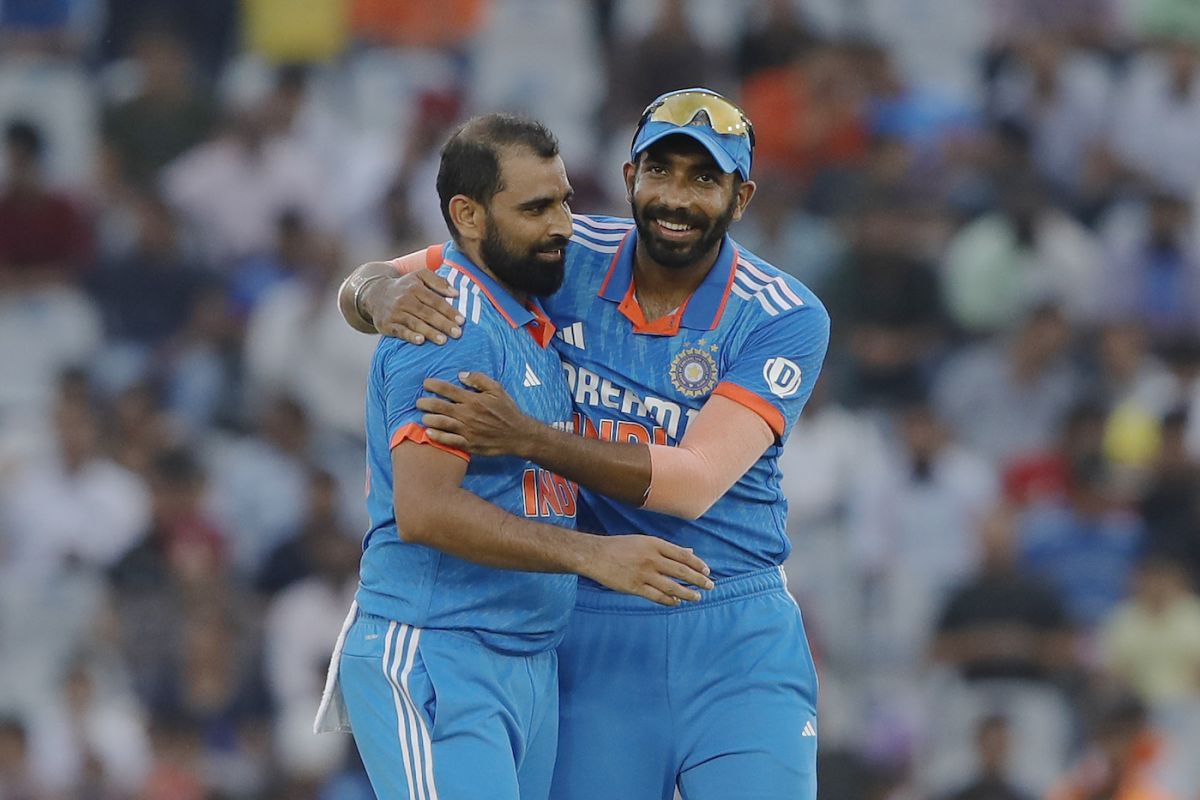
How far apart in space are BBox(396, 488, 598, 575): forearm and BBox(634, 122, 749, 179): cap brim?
1.07 m

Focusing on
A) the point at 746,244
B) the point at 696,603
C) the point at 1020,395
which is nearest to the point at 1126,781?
the point at 1020,395

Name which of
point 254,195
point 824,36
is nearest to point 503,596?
point 254,195

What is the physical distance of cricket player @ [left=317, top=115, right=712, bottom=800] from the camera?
471cm

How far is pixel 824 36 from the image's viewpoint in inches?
520

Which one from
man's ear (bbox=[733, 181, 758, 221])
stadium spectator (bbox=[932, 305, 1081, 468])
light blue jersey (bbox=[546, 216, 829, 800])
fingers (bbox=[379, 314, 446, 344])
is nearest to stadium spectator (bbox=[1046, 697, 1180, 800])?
stadium spectator (bbox=[932, 305, 1081, 468])

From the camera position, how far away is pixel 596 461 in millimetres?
4879

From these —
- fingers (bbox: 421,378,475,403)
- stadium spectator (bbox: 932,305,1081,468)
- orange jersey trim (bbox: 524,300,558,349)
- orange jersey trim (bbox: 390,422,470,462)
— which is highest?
orange jersey trim (bbox: 524,300,558,349)

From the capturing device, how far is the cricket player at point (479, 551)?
4715 millimetres

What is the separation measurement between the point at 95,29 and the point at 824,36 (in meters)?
4.81

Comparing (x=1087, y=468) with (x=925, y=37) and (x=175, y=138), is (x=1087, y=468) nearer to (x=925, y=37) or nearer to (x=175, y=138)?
(x=925, y=37)

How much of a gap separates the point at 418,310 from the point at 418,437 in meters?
0.36

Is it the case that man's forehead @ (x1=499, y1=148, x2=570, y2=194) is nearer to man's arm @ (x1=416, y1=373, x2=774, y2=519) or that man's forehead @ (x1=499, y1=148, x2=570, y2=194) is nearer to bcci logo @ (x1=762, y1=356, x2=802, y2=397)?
man's arm @ (x1=416, y1=373, x2=774, y2=519)

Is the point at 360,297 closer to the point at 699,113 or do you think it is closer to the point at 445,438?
the point at 445,438

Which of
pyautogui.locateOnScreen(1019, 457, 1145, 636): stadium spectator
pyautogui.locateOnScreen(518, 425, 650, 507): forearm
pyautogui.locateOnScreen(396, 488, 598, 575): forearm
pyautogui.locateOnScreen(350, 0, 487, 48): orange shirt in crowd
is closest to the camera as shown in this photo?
pyautogui.locateOnScreen(396, 488, 598, 575): forearm
